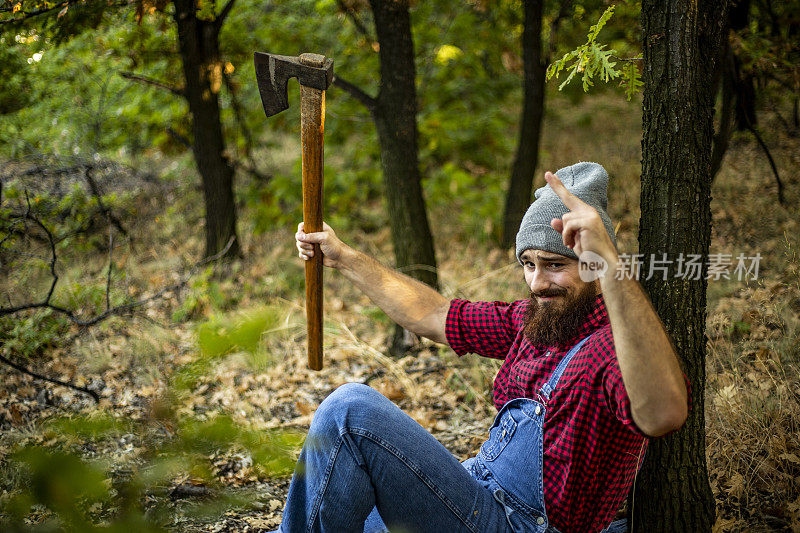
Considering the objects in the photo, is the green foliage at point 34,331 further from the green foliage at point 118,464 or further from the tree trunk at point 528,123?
the tree trunk at point 528,123

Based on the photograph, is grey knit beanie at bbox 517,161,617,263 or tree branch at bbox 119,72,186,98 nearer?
grey knit beanie at bbox 517,161,617,263

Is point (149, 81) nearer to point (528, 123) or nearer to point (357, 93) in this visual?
point (357, 93)

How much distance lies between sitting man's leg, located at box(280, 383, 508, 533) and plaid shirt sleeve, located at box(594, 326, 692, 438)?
0.61 metres

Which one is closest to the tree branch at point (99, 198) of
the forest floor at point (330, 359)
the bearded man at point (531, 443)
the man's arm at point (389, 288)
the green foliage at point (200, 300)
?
the forest floor at point (330, 359)

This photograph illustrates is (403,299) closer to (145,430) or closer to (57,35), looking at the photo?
(145,430)

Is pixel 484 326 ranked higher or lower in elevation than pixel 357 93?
lower

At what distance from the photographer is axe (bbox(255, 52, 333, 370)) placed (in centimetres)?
255

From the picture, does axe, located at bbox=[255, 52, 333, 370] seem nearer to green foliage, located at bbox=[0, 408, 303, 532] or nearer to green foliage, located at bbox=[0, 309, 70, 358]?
green foliage, located at bbox=[0, 408, 303, 532]

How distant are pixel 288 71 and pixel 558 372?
5.52 ft

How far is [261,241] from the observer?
24.5ft

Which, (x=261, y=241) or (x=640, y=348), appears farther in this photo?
(x=261, y=241)

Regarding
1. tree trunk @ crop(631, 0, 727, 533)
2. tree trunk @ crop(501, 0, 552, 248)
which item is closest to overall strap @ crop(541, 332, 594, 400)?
tree trunk @ crop(631, 0, 727, 533)

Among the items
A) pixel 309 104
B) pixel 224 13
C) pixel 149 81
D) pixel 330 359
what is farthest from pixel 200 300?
pixel 309 104

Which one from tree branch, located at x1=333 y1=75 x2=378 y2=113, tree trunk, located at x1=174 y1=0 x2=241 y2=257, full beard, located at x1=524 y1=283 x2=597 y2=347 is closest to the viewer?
full beard, located at x1=524 y1=283 x2=597 y2=347
